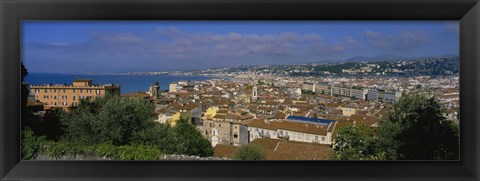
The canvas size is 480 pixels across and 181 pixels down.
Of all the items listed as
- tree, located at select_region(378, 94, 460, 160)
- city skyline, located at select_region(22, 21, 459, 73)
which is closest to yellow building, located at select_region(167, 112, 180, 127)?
city skyline, located at select_region(22, 21, 459, 73)

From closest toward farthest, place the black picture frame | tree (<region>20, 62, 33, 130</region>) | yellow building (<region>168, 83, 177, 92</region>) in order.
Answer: the black picture frame
tree (<region>20, 62, 33, 130</region>)
yellow building (<region>168, 83, 177, 92</region>)

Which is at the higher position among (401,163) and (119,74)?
(119,74)

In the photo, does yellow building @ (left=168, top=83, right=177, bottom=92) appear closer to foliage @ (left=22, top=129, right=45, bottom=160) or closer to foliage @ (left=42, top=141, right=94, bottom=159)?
foliage @ (left=42, top=141, right=94, bottom=159)

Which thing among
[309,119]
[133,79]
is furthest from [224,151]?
[133,79]

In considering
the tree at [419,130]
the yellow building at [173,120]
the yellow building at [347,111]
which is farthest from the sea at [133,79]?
the tree at [419,130]

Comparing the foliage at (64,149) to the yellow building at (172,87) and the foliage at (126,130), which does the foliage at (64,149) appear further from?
→ the yellow building at (172,87)

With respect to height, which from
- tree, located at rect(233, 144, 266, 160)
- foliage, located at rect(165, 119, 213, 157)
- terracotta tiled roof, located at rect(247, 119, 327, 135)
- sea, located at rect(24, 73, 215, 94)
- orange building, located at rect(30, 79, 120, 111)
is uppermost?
sea, located at rect(24, 73, 215, 94)

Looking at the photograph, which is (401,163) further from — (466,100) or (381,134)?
(466,100)

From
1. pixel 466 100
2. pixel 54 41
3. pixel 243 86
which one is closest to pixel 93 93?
pixel 54 41
